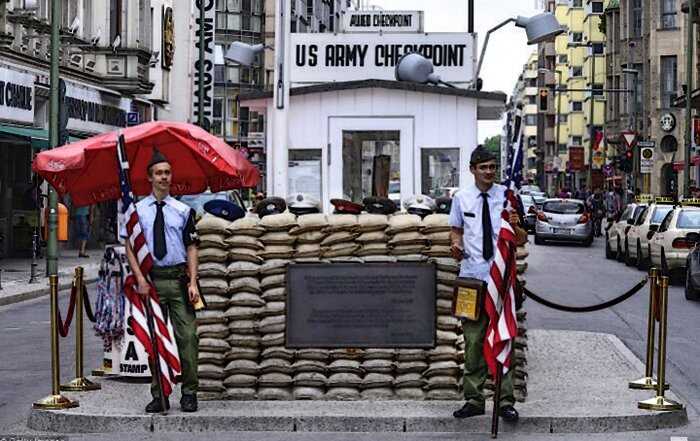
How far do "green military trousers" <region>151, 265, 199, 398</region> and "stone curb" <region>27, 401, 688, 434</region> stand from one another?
15.6 inches

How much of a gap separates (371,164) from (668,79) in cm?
6398

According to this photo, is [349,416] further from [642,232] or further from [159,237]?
[642,232]

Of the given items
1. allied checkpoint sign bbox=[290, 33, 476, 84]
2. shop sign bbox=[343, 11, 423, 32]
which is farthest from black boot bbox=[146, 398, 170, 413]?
shop sign bbox=[343, 11, 423, 32]

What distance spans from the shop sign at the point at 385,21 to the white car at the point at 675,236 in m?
10.9

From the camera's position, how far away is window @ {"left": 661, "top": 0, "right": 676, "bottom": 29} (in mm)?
78875

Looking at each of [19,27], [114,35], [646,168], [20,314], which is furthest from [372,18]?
[646,168]

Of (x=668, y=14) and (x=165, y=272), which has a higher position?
(x=668, y=14)

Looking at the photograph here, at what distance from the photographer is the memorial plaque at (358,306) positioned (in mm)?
11969

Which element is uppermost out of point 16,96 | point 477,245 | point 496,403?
point 16,96

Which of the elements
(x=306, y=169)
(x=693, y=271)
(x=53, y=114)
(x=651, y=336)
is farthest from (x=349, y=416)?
(x=53, y=114)

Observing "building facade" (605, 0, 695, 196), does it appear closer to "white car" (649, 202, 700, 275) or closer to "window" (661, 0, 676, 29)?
"window" (661, 0, 676, 29)

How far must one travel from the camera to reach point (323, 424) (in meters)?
11.0

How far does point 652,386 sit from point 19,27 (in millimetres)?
25243

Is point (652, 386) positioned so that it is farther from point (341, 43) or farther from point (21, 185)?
point (21, 185)
